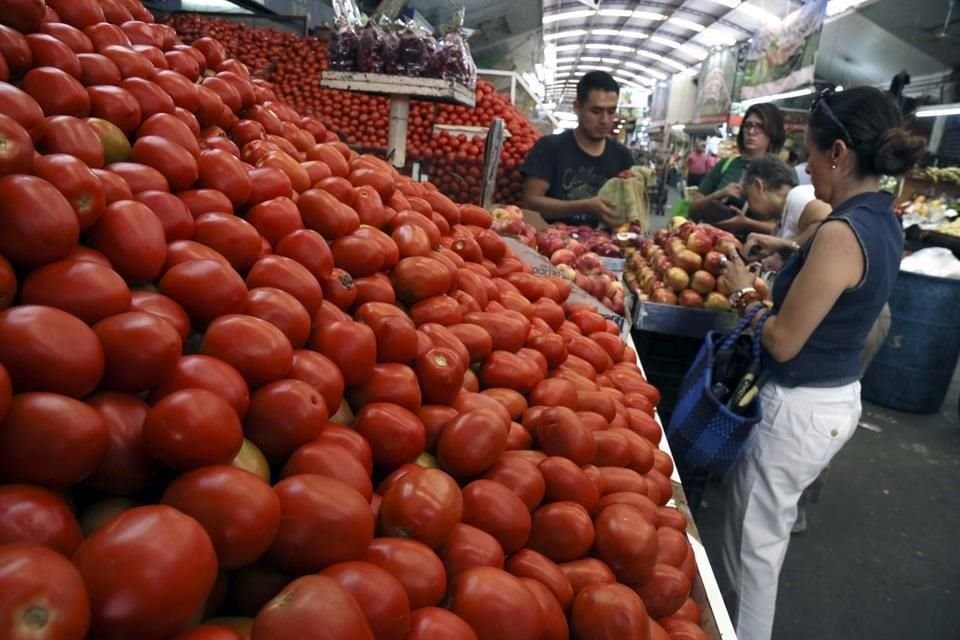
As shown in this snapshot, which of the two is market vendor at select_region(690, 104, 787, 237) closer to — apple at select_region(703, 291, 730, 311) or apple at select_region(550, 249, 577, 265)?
apple at select_region(703, 291, 730, 311)

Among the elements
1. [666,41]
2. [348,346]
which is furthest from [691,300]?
[666,41]

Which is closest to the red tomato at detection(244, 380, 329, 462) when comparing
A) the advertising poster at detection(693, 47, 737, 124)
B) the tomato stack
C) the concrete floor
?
the tomato stack

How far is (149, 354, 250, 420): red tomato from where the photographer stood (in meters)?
0.90

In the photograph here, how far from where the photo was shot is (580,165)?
480cm

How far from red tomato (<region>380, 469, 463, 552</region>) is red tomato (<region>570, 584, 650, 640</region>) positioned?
10.5 inches

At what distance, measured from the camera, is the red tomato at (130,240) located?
3.35 feet

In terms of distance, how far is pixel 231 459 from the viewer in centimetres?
89

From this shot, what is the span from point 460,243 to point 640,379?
776 mm

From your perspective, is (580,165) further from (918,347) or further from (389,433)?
(389,433)

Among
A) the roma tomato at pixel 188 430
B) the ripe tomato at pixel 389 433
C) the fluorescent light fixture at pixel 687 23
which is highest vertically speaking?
the fluorescent light fixture at pixel 687 23

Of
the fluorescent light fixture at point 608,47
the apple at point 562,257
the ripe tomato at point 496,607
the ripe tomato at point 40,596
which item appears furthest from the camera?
the fluorescent light fixture at point 608,47

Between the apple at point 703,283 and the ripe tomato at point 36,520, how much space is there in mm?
3537

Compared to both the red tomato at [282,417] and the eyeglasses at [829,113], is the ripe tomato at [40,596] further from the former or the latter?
the eyeglasses at [829,113]

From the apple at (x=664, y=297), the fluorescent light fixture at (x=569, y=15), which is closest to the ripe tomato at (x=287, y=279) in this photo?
the apple at (x=664, y=297)
